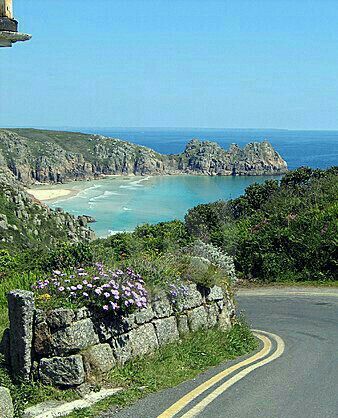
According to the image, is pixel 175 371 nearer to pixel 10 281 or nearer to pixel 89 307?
pixel 89 307


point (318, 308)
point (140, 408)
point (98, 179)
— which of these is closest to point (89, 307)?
point (140, 408)

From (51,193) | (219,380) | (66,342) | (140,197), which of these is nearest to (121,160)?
(51,193)

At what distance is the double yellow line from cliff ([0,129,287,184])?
158806 millimetres

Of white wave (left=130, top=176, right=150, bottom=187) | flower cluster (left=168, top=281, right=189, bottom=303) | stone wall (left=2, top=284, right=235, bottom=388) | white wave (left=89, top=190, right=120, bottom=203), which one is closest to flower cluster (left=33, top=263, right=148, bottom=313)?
stone wall (left=2, top=284, right=235, bottom=388)

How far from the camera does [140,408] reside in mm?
6812

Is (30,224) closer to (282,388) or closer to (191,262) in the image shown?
(191,262)

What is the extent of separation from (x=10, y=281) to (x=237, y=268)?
10.1 m

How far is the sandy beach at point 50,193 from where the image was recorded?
134 m

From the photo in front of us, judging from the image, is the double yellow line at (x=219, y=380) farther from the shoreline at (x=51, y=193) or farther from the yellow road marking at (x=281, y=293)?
the shoreline at (x=51, y=193)

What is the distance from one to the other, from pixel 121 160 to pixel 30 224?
128m

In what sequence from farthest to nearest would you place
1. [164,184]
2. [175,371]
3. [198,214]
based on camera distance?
[164,184] → [198,214] → [175,371]

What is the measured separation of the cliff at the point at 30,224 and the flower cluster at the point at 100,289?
150 feet

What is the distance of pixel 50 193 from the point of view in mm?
141125

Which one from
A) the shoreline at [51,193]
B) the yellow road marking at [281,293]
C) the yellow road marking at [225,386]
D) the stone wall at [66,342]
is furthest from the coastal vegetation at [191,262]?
the shoreline at [51,193]
